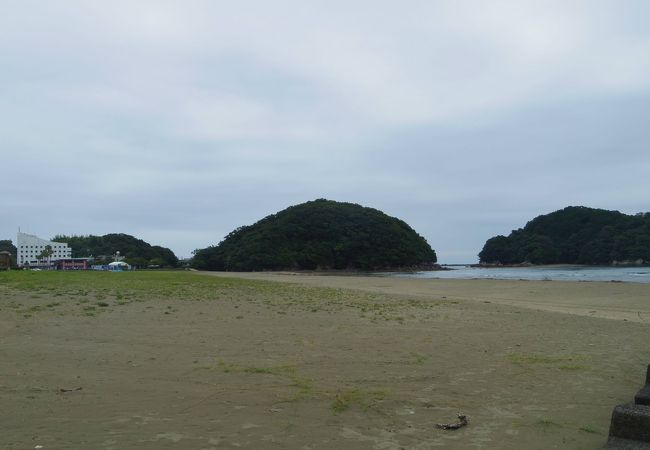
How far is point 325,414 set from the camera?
505cm

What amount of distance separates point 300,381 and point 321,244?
119366 millimetres

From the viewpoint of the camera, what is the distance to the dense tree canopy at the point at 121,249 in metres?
145

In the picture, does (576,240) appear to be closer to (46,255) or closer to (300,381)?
(300,381)

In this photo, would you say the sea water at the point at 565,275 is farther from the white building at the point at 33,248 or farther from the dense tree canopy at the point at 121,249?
the white building at the point at 33,248

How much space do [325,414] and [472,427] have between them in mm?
1508

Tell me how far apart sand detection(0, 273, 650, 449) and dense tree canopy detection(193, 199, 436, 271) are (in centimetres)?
10549

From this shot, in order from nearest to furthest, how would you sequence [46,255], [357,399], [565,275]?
1. [357,399]
2. [565,275]
3. [46,255]

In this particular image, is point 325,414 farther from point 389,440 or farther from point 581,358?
point 581,358

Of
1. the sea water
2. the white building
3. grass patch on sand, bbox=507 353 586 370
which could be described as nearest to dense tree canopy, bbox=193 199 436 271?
the sea water

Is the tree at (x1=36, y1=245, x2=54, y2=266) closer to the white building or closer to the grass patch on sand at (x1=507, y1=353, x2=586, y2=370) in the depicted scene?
the white building

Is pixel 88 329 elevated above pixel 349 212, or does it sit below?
below

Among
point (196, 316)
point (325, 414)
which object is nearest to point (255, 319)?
point (196, 316)

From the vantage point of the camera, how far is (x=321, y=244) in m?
126

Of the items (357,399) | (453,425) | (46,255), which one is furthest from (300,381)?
(46,255)
